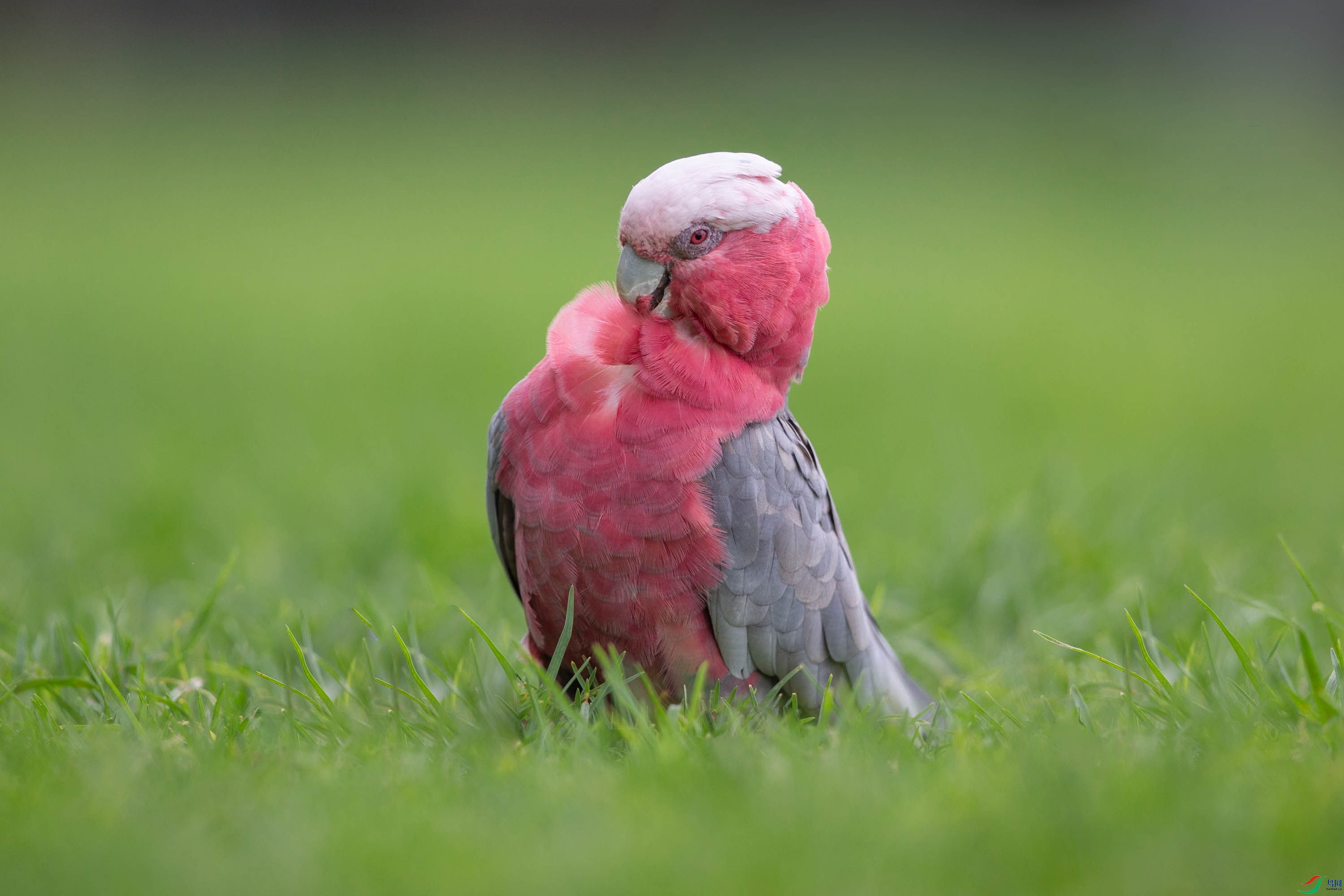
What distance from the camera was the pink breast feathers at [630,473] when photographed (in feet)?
8.36

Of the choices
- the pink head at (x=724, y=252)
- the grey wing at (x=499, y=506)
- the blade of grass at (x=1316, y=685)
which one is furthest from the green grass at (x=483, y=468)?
the pink head at (x=724, y=252)

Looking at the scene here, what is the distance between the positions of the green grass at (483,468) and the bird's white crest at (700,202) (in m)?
1.09

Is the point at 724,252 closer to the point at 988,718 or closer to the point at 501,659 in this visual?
the point at 501,659

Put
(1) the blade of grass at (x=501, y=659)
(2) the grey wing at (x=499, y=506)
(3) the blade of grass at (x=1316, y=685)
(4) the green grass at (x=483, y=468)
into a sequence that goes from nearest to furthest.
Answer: (4) the green grass at (x=483, y=468)
(3) the blade of grass at (x=1316, y=685)
(1) the blade of grass at (x=501, y=659)
(2) the grey wing at (x=499, y=506)

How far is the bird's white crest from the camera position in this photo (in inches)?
98.2

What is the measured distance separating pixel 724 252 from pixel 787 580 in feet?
2.79

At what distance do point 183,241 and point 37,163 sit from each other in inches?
142

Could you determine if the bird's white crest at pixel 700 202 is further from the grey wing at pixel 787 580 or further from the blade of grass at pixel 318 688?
the blade of grass at pixel 318 688

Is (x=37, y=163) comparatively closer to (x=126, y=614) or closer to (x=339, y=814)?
(x=126, y=614)

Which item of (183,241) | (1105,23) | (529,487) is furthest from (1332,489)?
(1105,23)

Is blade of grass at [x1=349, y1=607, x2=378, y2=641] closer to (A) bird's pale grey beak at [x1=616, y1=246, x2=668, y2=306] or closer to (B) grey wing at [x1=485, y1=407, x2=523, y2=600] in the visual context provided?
(B) grey wing at [x1=485, y1=407, x2=523, y2=600]

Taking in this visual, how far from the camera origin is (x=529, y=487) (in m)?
2.64

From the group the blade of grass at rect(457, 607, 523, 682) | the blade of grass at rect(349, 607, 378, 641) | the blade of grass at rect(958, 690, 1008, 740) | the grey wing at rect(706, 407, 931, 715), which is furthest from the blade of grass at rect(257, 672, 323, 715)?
the blade of grass at rect(958, 690, 1008, 740)

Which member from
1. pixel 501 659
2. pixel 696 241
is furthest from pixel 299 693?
pixel 696 241
